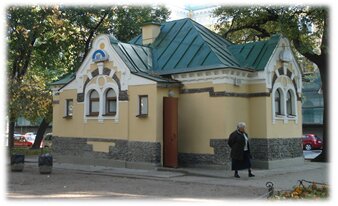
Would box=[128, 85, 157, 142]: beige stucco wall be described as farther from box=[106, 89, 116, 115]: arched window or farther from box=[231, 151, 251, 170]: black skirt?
box=[231, 151, 251, 170]: black skirt

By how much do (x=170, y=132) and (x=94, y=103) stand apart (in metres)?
4.24

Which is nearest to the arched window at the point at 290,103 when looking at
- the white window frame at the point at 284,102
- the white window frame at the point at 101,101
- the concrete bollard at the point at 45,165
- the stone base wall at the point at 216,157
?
the white window frame at the point at 284,102

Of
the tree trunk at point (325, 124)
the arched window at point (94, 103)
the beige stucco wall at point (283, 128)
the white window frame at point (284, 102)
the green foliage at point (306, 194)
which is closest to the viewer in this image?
the green foliage at point (306, 194)

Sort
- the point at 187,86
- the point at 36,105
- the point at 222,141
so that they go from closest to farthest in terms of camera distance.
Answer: the point at 222,141, the point at 187,86, the point at 36,105

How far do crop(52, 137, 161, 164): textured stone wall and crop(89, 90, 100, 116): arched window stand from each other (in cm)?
118

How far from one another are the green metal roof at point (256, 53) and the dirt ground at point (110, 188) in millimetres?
6032

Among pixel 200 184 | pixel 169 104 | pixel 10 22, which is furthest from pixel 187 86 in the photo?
pixel 10 22

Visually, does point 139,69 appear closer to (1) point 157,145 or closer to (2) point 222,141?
(1) point 157,145

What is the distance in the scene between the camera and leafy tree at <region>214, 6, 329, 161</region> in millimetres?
18125

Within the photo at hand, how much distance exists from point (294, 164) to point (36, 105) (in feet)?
38.5

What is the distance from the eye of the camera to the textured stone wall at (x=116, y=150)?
16.0m

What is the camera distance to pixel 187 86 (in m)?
17.0

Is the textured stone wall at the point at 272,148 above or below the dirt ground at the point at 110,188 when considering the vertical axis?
above

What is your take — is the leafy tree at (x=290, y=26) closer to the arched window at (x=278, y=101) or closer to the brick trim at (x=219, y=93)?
the arched window at (x=278, y=101)
